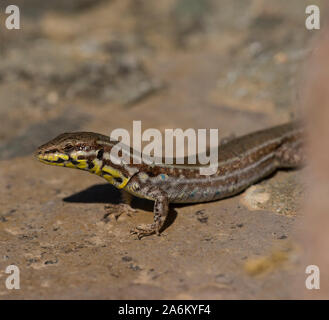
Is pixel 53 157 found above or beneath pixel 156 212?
above

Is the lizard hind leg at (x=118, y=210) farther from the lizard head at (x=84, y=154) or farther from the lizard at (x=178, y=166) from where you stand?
the lizard head at (x=84, y=154)

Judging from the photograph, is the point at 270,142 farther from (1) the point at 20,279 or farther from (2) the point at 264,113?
(1) the point at 20,279

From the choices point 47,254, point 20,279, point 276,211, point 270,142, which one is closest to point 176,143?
point 270,142

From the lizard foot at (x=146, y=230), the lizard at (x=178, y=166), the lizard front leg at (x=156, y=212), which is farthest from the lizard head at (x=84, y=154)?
the lizard foot at (x=146, y=230)

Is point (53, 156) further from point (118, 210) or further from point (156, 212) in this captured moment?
point (156, 212)

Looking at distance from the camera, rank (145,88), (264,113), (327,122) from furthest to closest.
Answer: (145,88) < (264,113) < (327,122)

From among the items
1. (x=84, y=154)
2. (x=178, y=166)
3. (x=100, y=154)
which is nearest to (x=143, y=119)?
(x=178, y=166)
